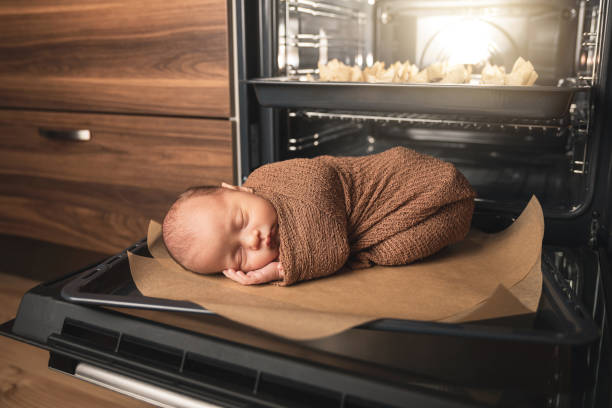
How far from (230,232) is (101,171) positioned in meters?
0.64

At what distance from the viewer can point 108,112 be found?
1.17m

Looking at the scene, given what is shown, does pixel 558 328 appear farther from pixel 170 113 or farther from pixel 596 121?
pixel 170 113

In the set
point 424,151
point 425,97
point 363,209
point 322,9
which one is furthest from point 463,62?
point 363,209

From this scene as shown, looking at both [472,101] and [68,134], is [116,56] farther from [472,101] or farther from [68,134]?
[472,101]

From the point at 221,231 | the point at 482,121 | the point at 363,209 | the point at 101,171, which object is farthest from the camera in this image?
the point at 101,171

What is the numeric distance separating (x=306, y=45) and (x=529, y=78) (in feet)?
1.80

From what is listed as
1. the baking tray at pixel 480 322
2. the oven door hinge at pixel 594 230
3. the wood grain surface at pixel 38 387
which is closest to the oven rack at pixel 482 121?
the oven door hinge at pixel 594 230

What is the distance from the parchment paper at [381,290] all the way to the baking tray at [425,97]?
8.7 inches

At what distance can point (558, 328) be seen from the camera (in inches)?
23.0

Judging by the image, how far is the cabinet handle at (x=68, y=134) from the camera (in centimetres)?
121

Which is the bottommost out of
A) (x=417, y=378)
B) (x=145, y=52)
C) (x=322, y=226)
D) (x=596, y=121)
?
(x=417, y=378)

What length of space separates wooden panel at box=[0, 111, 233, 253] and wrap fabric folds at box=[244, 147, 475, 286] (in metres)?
0.30

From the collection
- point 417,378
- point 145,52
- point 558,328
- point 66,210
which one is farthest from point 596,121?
point 66,210

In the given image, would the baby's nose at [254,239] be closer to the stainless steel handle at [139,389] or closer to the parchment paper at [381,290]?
the parchment paper at [381,290]
